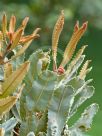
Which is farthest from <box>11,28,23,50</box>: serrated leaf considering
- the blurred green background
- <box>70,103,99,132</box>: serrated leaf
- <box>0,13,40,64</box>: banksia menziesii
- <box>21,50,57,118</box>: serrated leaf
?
the blurred green background

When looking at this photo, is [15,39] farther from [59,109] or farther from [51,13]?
[51,13]

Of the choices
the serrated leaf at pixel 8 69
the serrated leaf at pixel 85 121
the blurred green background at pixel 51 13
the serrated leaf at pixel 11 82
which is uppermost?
the blurred green background at pixel 51 13

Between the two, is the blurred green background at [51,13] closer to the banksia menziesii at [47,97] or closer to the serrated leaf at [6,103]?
the banksia menziesii at [47,97]

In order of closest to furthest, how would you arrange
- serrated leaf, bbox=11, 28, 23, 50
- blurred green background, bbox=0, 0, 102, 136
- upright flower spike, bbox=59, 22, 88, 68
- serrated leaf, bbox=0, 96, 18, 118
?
serrated leaf, bbox=0, 96, 18, 118 → serrated leaf, bbox=11, 28, 23, 50 → upright flower spike, bbox=59, 22, 88, 68 → blurred green background, bbox=0, 0, 102, 136

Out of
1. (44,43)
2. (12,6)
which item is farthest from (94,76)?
(12,6)

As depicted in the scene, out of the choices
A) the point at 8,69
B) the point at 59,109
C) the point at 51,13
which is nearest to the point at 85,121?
the point at 59,109

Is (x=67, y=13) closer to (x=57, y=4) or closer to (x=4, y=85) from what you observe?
(x=57, y=4)

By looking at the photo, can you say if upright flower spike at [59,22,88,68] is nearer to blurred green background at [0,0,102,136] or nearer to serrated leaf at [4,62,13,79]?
serrated leaf at [4,62,13,79]

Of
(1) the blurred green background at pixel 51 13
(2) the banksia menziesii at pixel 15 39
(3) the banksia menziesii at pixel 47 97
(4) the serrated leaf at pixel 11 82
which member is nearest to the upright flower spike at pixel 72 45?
(3) the banksia menziesii at pixel 47 97
